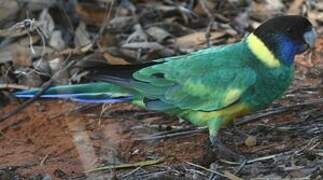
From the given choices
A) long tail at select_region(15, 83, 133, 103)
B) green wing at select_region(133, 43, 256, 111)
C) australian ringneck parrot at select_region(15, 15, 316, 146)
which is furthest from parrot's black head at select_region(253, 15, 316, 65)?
long tail at select_region(15, 83, 133, 103)

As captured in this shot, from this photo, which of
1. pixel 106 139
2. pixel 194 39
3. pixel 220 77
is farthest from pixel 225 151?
pixel 194 39

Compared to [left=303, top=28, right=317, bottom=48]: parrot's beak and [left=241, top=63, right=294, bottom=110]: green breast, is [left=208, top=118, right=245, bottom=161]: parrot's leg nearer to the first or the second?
[left=241, top=63, right=294, bottom=110]: green breast

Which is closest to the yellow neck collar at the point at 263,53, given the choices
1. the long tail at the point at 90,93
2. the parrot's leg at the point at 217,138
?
the parrot's leg at the point at 217,138

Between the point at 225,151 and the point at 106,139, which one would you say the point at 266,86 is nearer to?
the point at 225,151

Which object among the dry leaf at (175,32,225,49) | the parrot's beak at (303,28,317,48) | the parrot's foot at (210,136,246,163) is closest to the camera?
the parrot's foot at (210,136,246,163)

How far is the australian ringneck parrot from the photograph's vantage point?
3701 mm

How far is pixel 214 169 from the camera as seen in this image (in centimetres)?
346

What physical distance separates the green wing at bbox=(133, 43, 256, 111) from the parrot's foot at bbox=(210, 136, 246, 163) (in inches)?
6.2

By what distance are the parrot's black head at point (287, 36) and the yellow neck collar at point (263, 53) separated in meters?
0.02

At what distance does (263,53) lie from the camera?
3.76 meters

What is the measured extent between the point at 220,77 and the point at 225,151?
374 millimetres

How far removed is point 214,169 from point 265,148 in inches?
14.5

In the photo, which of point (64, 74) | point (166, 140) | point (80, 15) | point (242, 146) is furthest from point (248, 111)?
point (80, 15)

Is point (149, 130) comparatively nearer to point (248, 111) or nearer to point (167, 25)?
point (248, 111)
